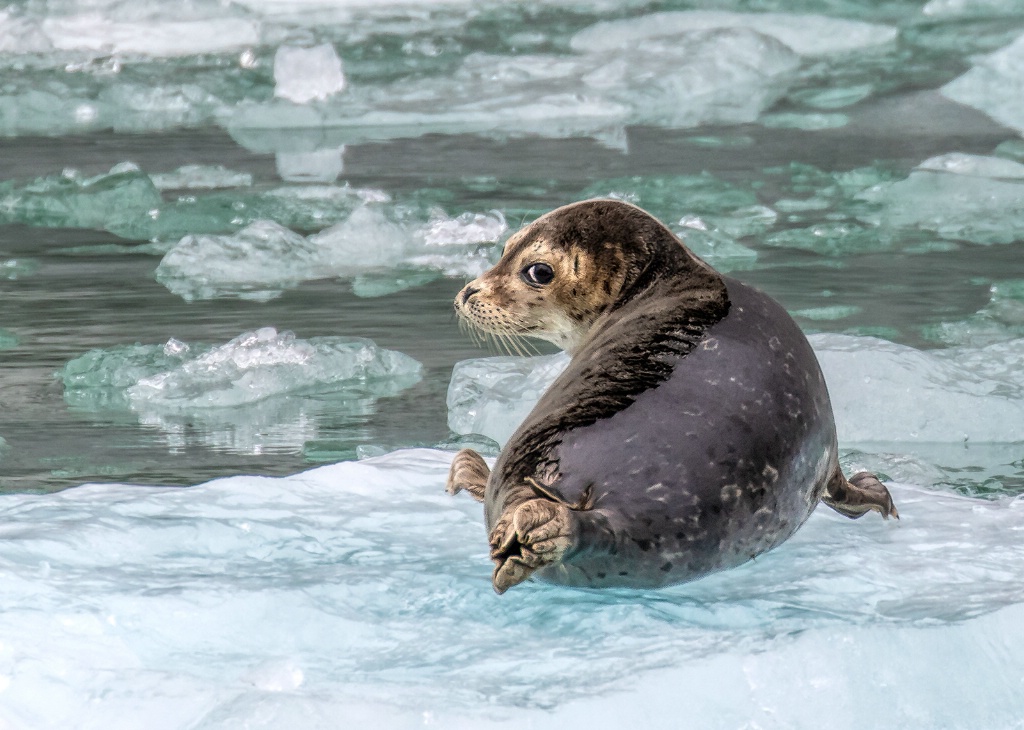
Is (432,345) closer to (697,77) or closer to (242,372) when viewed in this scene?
(242,372)

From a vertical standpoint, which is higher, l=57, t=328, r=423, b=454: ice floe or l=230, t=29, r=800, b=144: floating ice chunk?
l=57, t=328, r=423, b=454: ice floe

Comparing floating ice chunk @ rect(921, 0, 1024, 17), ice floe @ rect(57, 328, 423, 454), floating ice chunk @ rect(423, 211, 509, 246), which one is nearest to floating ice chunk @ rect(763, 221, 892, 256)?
floating ice chunk @ rect(423, 211, 509, 246)

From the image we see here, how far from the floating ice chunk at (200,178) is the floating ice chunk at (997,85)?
457cm

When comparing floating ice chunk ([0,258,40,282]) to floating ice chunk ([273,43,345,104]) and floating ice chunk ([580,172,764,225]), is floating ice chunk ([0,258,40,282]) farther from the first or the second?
floating ice chunk ([273,43,345,104])

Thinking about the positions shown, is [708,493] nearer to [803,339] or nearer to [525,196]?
[803,339]

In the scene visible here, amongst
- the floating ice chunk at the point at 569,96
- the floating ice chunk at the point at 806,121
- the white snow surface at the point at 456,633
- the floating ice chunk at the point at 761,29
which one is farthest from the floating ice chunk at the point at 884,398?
the floating ice chunk at the point at 761,29

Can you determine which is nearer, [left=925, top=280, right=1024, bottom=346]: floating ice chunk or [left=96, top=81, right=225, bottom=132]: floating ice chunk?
[left=925, top=280, right=1024, bottom=346]: floating ice chunk

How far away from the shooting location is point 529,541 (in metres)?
2.05

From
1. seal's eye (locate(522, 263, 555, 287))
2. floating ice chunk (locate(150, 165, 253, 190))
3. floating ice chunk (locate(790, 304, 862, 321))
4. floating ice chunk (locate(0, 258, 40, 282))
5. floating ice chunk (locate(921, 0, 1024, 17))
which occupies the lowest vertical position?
floating ice chunk (locate(921, 0, 1024, 17))

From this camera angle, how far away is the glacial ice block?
475 cm

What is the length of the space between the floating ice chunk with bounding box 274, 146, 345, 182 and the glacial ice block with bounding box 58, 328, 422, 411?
11.0ft

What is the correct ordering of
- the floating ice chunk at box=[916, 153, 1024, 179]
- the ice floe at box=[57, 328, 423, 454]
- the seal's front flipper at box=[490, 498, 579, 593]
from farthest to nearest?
the floating ice chunk at box=[916, 153, 1024, 179] → the ice floe at box=[57, 328, 423, 454] → the seal's front flipper at box=[490, 498, 579, 593]

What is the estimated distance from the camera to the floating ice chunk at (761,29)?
11.8m

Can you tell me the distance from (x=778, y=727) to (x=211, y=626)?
0.86 meters
